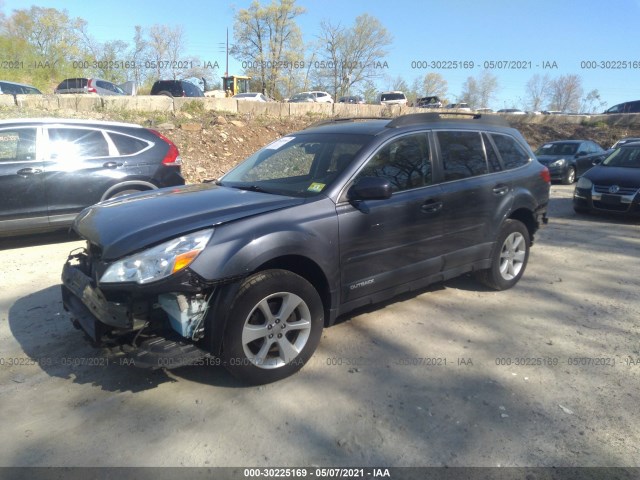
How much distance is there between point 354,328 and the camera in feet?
13.4

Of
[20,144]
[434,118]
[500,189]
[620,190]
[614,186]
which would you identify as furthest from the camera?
[614,186]

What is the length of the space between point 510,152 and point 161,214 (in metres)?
3.82

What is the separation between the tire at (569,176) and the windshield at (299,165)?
13.3 metres

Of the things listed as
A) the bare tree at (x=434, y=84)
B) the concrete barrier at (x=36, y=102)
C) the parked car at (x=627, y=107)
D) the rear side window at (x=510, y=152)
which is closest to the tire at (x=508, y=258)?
the rear side window at (x=510, y=152)

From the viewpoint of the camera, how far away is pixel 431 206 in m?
4.02

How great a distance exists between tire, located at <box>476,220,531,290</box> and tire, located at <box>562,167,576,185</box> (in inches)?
445

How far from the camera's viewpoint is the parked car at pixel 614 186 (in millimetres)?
8625

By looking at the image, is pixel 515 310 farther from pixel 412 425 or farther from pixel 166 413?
pixel 166 413

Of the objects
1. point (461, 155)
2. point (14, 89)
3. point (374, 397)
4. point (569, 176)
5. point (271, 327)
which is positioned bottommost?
point (374, 397)

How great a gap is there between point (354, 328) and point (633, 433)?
210cm

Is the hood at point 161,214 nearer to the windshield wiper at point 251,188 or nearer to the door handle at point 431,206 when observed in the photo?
the windshield wiper at point 251,188

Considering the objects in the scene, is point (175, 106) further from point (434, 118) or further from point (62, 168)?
point (434, 118)

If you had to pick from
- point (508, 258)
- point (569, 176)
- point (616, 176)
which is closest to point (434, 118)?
point (508, 258)

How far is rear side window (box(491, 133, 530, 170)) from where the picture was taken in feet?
16.2
